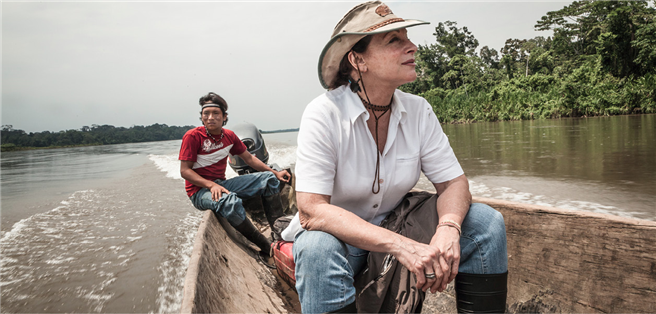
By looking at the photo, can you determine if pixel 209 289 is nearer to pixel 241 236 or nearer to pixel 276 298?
pixel 276 298

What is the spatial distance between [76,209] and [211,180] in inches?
166

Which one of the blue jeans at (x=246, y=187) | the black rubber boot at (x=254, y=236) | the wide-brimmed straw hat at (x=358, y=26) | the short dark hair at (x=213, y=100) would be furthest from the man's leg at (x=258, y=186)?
the wide-brimmed straw hat at (x=358, y=26)

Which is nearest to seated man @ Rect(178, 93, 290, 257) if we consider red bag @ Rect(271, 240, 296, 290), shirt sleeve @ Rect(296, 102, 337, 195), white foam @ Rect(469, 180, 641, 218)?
red bag @ Rect(271, 240, 296, 290)

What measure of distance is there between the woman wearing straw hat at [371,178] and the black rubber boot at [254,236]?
1.22m

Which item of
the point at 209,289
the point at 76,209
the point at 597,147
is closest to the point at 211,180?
the point at 209,289

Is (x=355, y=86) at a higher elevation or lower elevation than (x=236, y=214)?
higher

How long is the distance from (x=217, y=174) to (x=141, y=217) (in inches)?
106

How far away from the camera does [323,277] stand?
42.3 inches

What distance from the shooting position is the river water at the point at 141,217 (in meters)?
2.86

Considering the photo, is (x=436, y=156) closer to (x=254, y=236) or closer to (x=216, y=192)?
(x=254, y=236)

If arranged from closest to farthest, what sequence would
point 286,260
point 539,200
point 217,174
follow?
point 286,260
point 217,174
point 539,200

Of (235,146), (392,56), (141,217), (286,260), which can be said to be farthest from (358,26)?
(141,217)

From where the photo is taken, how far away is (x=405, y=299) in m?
1.16

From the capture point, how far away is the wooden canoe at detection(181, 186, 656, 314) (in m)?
1.36
